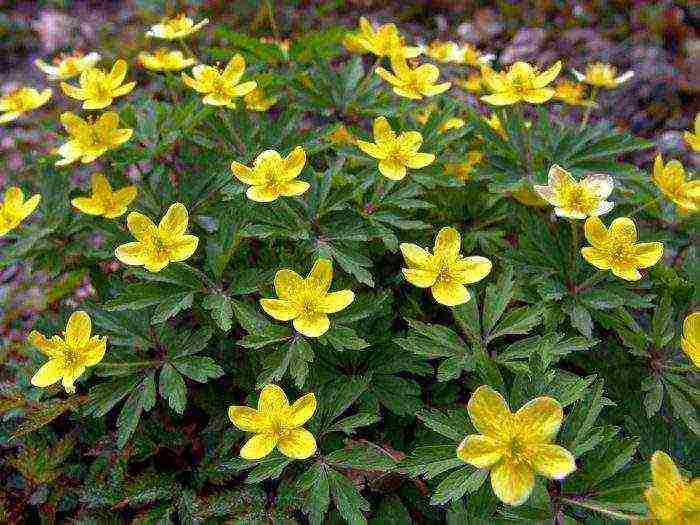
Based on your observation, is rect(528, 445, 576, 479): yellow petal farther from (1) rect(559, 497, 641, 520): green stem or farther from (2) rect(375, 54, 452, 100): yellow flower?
(2) rect(375, 54, 452, 100): yellow flower

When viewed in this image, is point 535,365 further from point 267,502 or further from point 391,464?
point 267,502

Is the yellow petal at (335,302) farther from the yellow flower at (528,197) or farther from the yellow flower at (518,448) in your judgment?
the yellow flower at (528,197)

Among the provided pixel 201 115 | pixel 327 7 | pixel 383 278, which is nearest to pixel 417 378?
pixel 383 278

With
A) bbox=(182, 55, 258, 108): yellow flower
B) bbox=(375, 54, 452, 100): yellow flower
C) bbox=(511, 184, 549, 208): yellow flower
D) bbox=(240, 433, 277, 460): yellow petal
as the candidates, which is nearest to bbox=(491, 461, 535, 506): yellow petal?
bbox=(240, 433, 277, 460): yellow petal

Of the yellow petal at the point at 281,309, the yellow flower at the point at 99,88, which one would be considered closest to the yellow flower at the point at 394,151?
the yellow petal at the point at 281,309

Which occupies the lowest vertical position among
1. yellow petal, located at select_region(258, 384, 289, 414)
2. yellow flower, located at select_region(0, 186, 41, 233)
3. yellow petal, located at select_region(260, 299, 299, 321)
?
yellow petal, located at select_region(258, 384, 289, 414)
